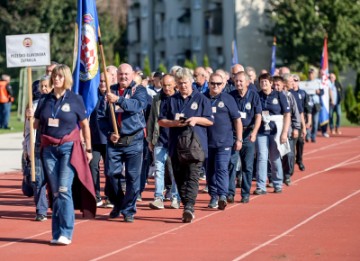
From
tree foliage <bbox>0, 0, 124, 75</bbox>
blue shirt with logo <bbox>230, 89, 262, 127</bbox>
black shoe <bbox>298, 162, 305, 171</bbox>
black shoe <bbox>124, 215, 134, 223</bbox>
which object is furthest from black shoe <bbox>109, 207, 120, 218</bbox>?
tree foliage <bbox>0, 0, 124, 75</bbox>

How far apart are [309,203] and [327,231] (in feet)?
10.6

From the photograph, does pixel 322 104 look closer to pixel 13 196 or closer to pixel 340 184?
pixel 340 184

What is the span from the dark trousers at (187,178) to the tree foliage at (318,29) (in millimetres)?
52049

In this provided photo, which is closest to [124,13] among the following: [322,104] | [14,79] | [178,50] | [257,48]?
[178,50]

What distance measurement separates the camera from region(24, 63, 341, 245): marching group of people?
532 inches

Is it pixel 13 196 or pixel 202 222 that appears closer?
pixel 202 222

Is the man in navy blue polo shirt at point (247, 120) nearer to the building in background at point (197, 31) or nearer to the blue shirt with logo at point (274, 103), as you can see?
the blue shirt with logo at point (274, 103)

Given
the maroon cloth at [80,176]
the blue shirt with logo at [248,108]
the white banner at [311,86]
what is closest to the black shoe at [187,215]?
the maroon cloth at [80,176]

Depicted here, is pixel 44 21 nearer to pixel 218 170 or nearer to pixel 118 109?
pixel 218 170

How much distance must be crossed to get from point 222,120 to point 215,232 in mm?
2867

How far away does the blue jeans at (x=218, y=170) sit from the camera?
16719 millimetres

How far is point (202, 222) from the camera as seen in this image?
15352 mm

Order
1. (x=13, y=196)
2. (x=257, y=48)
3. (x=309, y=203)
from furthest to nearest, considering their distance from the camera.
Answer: (x=257, y=48) < (x=13, y=196) < (x=309, y=203)

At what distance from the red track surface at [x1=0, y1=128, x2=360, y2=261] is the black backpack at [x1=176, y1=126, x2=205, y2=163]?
794 millimetres
